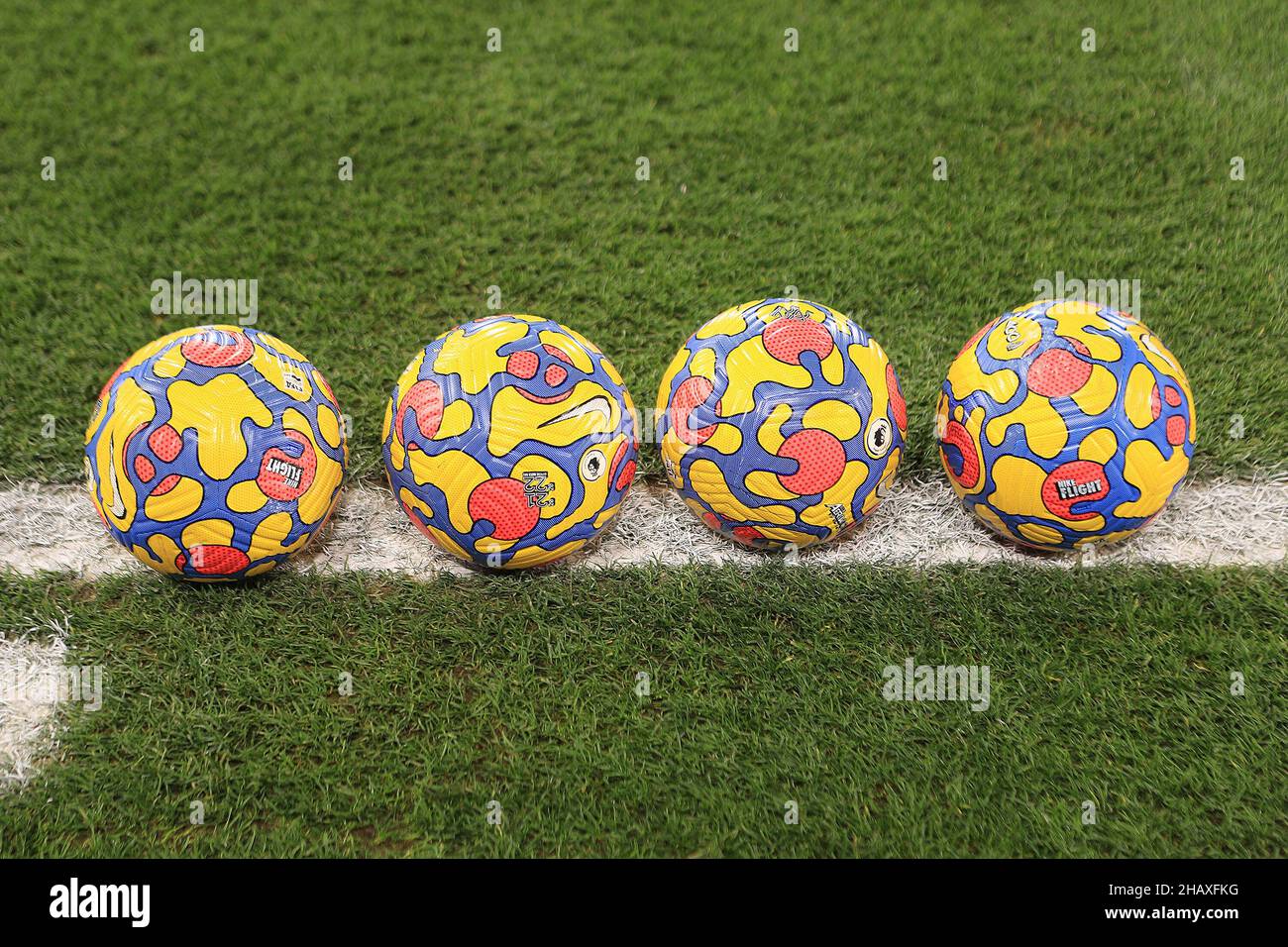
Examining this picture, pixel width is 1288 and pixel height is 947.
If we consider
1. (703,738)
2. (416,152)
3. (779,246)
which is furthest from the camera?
(416,152)

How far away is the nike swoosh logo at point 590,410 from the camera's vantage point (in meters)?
3.16

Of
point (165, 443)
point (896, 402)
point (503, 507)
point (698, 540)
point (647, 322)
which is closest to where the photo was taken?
point (165, 443)

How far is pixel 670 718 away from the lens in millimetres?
3271

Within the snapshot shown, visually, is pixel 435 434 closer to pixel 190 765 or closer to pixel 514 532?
pixel 514 532

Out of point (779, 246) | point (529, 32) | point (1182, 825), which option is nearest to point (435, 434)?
point (779, 246)

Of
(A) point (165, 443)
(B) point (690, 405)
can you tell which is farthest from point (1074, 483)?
(A) point (165, 443)

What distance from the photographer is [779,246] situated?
16.0 feet

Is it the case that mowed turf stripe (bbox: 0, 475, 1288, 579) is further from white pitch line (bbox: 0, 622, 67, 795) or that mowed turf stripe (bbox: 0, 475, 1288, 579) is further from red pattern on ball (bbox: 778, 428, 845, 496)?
red pattern on ball (bbox: 778, 428, 845, 496)

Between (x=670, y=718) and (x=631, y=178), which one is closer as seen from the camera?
(x=670, y=718)

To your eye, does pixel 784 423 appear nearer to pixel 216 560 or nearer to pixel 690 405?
pixel 690 405

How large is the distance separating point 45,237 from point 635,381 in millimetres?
3471

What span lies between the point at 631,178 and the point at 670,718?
331 cm

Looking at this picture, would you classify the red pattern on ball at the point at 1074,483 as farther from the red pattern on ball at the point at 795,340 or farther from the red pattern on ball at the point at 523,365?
the red pattern on ball at the point at 523,365

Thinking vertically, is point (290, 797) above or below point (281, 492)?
below
